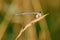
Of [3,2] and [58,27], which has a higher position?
[3,2]

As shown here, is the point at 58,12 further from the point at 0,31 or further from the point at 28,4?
the point at 0,31

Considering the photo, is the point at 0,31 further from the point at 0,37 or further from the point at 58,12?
the point at 58,12

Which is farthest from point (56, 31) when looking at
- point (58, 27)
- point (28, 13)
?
point (28, 13)

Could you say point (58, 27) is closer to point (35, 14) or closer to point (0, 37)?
point (35, 14)

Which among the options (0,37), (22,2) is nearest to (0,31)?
(0,37)

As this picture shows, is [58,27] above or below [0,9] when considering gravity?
below
